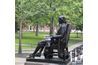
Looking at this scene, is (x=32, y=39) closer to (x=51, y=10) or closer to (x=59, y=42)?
(x=51, y=10)

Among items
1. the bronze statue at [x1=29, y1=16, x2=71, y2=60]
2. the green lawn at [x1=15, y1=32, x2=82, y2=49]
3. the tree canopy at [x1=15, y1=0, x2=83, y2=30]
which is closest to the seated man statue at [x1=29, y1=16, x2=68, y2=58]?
the bronze statue at [x1=29, y1=16, x2=71, y2=60]

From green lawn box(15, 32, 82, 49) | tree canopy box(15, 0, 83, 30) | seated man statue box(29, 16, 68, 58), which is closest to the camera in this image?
seated man statue box(29, 16, 68, 58)

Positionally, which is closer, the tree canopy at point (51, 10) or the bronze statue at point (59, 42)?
the bronze statue at point (59, 42)

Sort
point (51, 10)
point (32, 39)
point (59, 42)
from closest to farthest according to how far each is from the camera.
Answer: point (59, 42)
point (51, 10)
point (32, 39)

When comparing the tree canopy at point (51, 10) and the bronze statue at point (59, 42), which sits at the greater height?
the tree canopy at point (51, 10)

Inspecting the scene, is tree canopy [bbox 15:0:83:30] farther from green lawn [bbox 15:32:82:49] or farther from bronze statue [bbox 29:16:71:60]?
bronze statue [bbox 29:16:71:60]

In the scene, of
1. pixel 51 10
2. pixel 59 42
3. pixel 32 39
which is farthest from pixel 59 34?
pixel 32 39

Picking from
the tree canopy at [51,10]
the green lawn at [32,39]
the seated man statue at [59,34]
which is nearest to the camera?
the seated man statue at [59,34]

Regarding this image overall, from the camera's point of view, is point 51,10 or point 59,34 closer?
point 59,34

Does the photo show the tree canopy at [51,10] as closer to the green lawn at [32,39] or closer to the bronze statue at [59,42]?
the green lawn at [32,39]

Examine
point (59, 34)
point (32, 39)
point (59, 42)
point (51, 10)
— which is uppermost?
point (51, 10)

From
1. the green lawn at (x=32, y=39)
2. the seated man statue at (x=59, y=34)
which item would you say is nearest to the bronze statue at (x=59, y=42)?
the seated man statue at (x=59, y=34)

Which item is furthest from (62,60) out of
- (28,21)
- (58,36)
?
(28,21)
